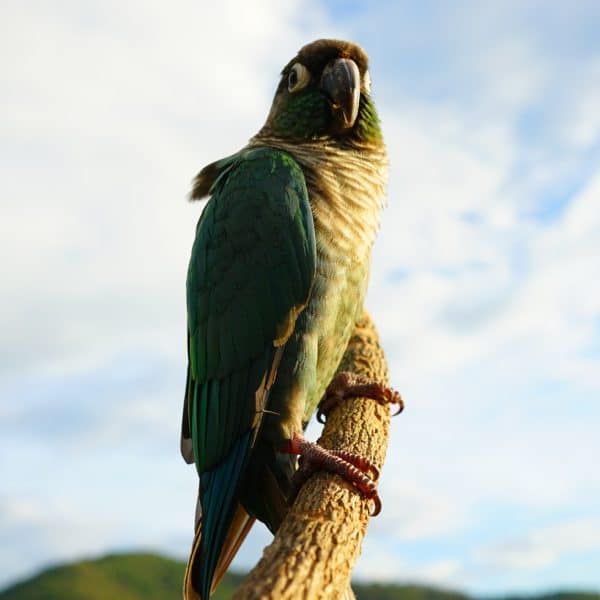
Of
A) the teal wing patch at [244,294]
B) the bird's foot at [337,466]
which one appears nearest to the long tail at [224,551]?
the teal wing patch at [244,294]

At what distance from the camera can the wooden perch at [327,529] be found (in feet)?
8.31

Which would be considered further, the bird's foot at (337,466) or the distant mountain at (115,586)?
the distant mountain at (115,586)

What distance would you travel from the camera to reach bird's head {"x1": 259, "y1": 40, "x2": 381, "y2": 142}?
181 inches

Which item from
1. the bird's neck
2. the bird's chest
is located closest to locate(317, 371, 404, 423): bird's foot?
the bird's chest

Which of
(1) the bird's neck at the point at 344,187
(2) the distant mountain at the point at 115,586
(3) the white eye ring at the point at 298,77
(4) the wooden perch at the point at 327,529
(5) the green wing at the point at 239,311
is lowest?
(4) the wooden perch at the point at 327,529

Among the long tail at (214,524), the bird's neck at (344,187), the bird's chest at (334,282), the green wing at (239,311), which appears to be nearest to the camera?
the long tail at (214,524)

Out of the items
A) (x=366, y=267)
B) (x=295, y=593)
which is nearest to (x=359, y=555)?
(x=295, y=593)

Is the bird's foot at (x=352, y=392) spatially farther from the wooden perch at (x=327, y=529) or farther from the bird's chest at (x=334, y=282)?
the bird's chest at (x=334, y=282)

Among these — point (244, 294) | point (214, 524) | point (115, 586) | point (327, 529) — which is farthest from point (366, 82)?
point (115, 586)

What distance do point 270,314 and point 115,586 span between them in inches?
2674

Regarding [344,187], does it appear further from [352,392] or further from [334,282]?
[352,392]

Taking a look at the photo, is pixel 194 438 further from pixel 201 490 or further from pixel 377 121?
pixel 377 121

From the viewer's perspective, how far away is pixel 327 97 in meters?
4.66

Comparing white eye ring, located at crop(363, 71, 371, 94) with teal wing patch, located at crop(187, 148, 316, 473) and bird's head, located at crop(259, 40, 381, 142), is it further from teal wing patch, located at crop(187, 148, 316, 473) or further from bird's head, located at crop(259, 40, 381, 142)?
teal wing patch, located at crop(187, 148, 316, 473)
